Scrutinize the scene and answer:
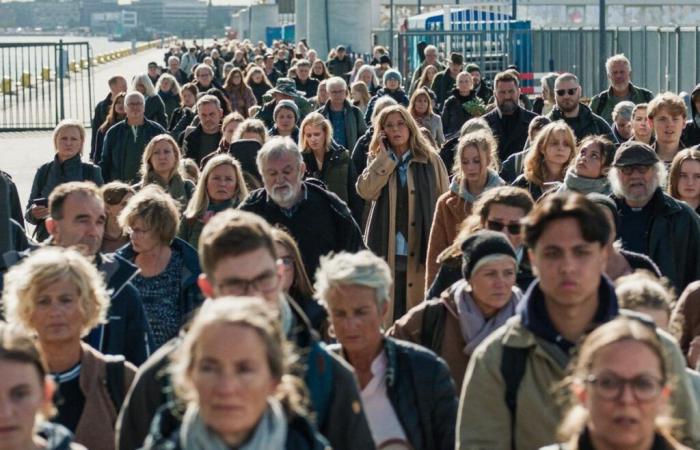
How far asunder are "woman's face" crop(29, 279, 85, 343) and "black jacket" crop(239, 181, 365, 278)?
11.6 feet

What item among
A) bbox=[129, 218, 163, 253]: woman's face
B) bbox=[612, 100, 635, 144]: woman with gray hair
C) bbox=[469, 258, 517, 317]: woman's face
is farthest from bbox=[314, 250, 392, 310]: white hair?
bbox=[612, 100, 635, 144]: woman with gray hair

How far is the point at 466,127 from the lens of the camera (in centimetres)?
1417

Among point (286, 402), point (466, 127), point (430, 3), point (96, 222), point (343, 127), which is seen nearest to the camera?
point (286, 402)

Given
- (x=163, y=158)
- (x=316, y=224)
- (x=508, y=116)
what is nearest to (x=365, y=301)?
(x=316, y=224)

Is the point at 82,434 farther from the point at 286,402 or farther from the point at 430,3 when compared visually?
the point at 430,3

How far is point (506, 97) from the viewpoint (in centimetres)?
1623

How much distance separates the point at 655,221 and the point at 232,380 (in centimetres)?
577

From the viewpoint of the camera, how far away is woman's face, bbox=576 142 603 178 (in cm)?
1092

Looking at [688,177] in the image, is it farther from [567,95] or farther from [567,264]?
[567,264]

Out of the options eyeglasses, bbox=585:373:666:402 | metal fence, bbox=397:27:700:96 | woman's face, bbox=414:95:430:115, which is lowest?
eyeglasses, bbox=585:373:666:402

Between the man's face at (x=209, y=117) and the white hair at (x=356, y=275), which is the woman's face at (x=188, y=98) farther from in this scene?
the white hair at (x=356, y=275)

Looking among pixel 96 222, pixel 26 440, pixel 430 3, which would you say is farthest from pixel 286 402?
pixel 430 3

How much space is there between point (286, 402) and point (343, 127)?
14001mm

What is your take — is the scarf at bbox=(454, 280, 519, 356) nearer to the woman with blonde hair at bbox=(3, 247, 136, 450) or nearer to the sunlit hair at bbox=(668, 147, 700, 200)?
the woman with blonde hair at bbox=(3, 247, 136, 450)
